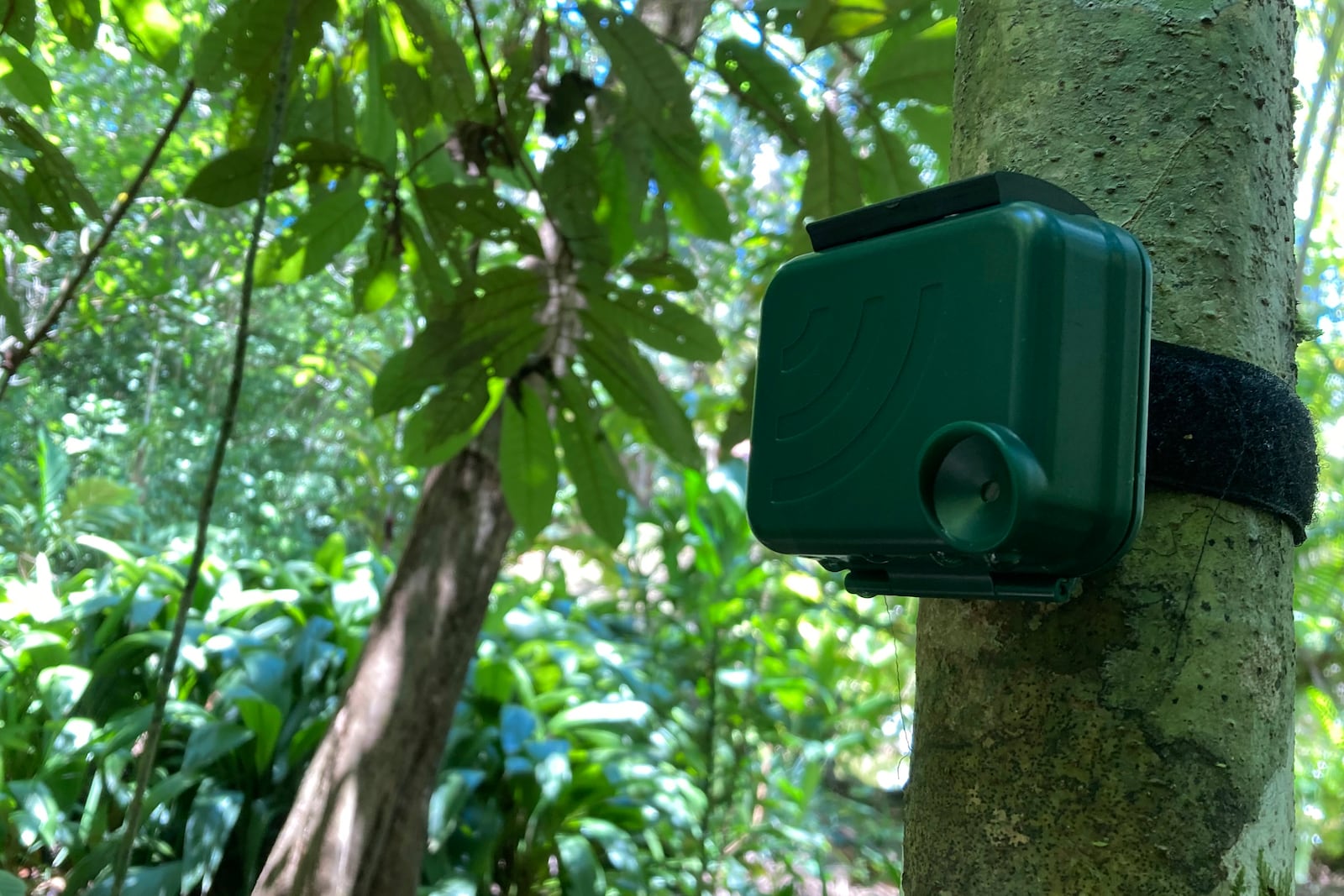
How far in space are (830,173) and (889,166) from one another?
71 millimetres

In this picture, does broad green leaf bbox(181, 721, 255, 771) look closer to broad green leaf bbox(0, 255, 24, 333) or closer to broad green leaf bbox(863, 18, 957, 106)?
broad green leaf bbox(0, 255, 24, 333)

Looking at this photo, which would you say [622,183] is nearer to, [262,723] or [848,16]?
[848,16]

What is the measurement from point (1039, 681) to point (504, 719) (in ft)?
6.14

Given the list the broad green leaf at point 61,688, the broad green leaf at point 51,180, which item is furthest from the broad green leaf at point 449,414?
the broad green leaf at point 61,688

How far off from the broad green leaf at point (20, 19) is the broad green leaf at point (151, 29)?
0.09 m

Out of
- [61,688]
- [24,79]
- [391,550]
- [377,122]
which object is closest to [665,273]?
[377,122]

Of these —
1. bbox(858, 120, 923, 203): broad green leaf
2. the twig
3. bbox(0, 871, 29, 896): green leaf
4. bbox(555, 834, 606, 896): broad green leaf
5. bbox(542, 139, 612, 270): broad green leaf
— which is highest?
bbox(858, 120, 923, 203): broad green leaf

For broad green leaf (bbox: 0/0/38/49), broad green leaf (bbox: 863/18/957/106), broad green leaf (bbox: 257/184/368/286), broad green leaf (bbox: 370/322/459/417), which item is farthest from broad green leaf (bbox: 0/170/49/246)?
broad green leaf (bbox: 863/18/957/106)

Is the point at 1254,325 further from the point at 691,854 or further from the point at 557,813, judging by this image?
the point at 691,854

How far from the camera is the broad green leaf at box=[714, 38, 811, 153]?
41.4 inches

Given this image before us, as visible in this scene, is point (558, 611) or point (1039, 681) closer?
point (1039, 681)

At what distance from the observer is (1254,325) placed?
1.30 ft

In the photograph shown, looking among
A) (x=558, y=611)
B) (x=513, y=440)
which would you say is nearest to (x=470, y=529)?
(x=513, y=440)

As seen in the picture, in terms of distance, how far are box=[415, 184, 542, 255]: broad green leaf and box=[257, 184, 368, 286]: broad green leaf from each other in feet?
0.26
